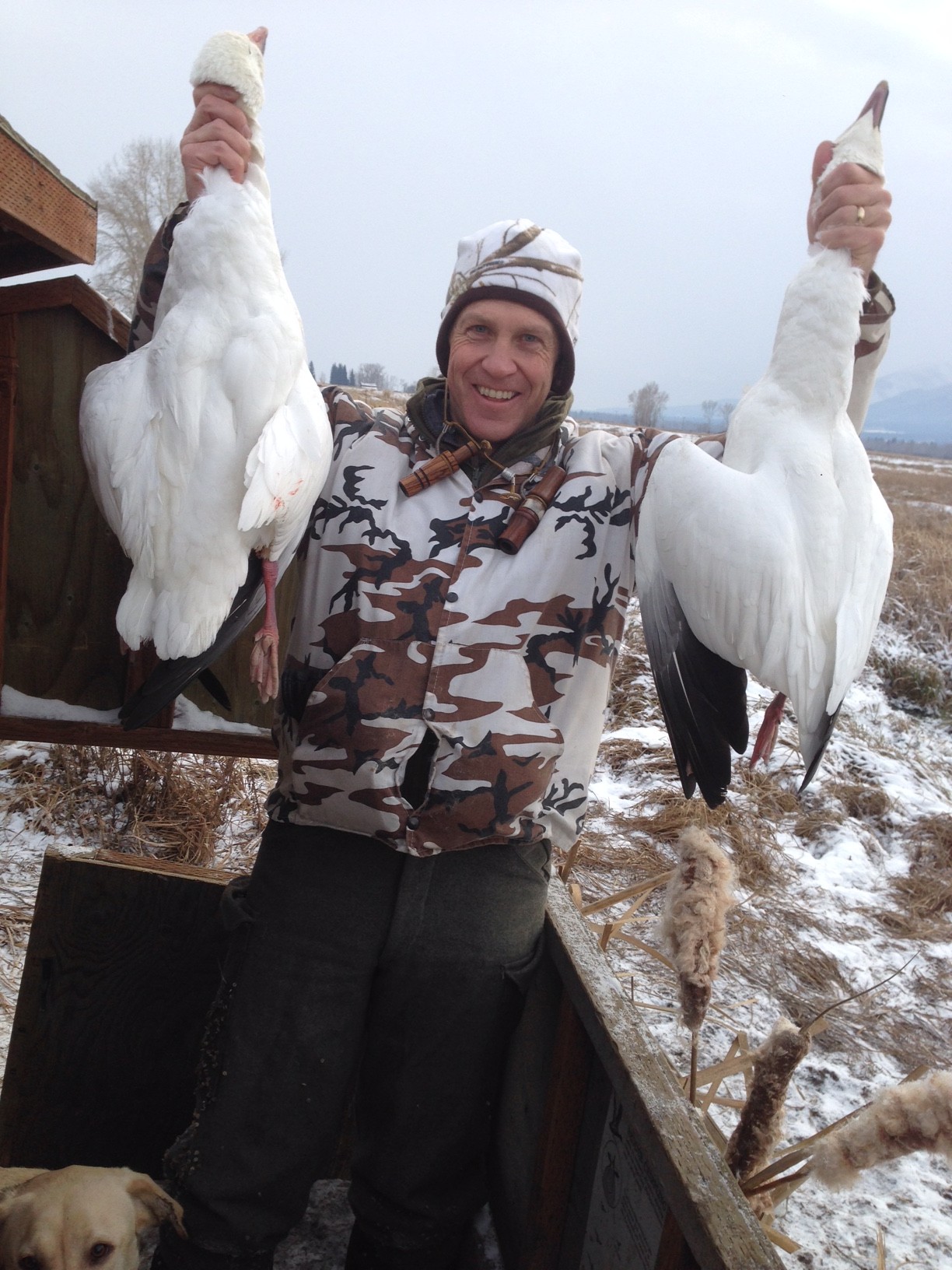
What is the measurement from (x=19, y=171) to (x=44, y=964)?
6.43 feet

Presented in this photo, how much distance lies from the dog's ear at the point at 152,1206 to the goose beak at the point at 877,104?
2541 millimetres

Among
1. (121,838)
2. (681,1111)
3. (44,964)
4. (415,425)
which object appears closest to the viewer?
(681,1111)

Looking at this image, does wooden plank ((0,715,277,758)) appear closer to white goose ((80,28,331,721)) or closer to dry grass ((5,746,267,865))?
white goose ((80,28,331,721))

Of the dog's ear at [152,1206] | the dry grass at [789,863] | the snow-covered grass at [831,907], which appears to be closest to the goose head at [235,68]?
the dog's ear at [152,1206]

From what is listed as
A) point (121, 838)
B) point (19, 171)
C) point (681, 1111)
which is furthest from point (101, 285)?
point (681, 1111)

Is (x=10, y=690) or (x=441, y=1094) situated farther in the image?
(x=10, y=690)

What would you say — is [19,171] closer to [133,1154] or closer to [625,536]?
[625,536]

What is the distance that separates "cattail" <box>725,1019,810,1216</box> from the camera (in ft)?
4.58

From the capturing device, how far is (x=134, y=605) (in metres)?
1.69

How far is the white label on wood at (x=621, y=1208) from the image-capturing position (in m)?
1.40

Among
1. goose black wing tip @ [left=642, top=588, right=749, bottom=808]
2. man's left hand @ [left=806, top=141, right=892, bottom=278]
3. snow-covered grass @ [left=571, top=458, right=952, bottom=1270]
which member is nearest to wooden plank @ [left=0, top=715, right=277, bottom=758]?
goose black wing tip @ [left=642, top=588, right=749, bottom=808]

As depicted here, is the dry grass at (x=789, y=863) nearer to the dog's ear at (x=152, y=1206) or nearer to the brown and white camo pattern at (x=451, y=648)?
the brown and white camo pattern at (x=451, y=648)

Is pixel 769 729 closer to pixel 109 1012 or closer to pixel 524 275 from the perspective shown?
pixel 524 275

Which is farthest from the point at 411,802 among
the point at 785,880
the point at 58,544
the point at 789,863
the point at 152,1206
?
the point at 789,863
